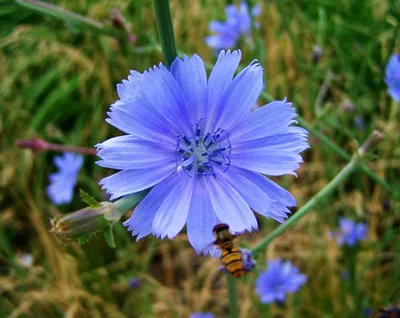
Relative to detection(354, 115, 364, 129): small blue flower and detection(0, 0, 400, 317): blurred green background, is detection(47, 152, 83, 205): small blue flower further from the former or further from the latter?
detection(354, 115, 364, 129): small blue flower

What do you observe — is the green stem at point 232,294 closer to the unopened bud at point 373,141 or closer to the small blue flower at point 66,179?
the unopened bud at point 373,141

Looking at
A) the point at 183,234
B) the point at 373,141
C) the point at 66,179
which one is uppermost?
the point at 66,179

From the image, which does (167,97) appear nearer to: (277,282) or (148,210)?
(148,210)

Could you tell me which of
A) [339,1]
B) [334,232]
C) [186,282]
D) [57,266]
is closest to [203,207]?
[334,232]

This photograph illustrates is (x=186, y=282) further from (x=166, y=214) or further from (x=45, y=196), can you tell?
(x=166, y=214)

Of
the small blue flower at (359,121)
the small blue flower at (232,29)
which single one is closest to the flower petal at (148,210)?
A: the small blue flower at (359,121)

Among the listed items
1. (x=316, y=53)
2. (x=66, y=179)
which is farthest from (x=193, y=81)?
(x=66, y=179)
